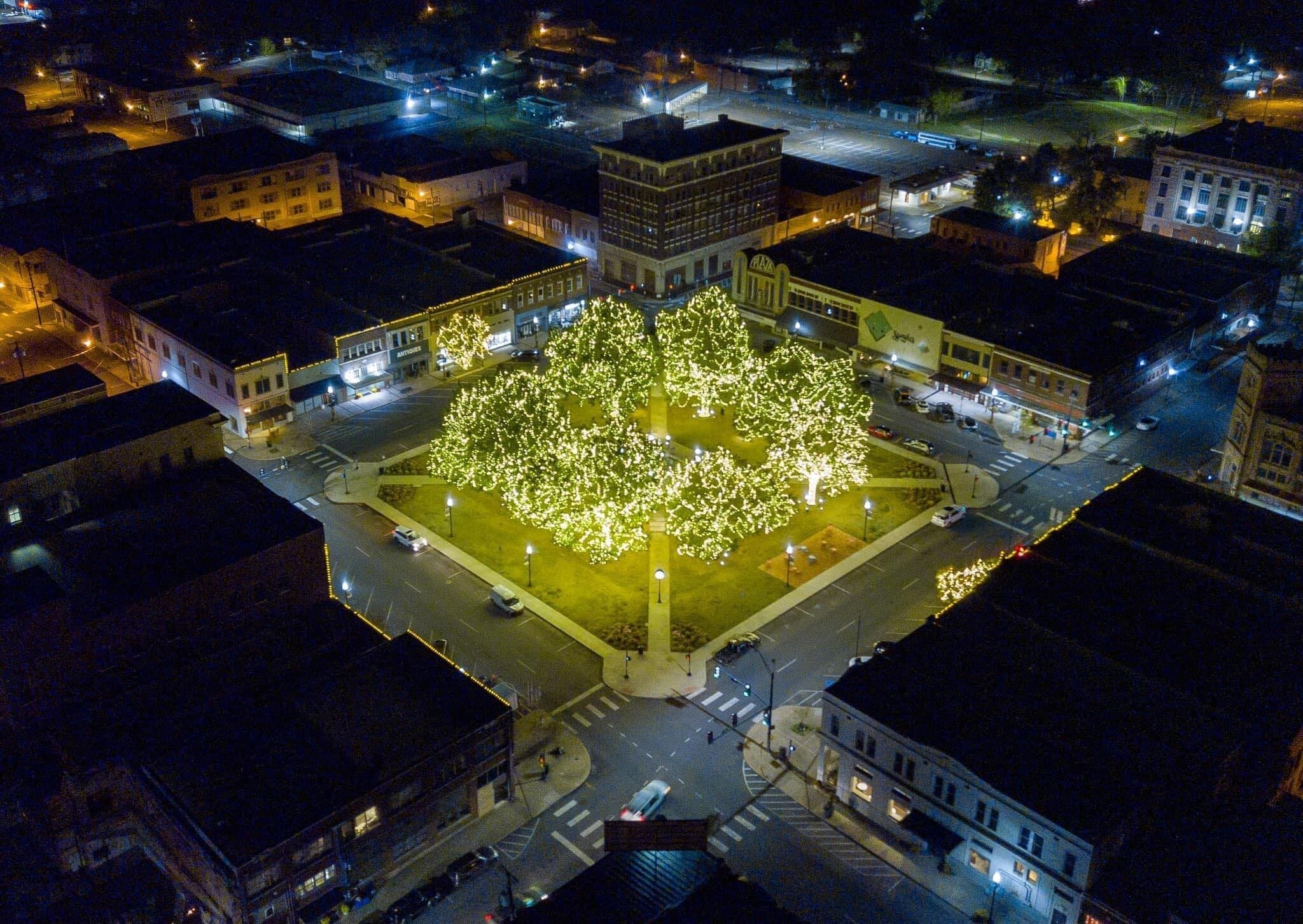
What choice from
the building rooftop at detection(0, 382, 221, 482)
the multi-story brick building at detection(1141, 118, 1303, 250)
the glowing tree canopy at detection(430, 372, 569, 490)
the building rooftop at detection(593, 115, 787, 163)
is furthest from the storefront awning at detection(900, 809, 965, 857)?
the multi-story brick building at detection(1141, 118, 1303, 250)

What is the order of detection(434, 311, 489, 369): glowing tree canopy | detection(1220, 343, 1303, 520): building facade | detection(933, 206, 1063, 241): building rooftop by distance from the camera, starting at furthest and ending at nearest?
detection(933, 206, 1063, 241): building rooftop, detection(434, 311, 489, 369): glowing tree canopy, detection(1220, 343, 1303, 520): building facade

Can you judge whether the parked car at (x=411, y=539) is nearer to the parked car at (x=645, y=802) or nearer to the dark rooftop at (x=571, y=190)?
the parked car at (x=645, y=802)

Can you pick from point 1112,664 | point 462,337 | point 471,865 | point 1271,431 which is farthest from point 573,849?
point 1271,431

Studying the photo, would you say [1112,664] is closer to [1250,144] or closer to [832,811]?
[832,811]

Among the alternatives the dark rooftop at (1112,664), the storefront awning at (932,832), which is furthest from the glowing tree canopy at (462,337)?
the storefront awning at (932,832)

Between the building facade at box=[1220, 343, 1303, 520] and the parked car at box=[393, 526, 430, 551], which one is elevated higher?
the building facade at box=[1220, 343, 1303, 520]

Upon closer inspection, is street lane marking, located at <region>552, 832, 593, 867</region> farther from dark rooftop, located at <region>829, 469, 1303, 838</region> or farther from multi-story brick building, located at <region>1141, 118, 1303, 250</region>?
multi-story brick building, located at <region>1141, 118, 1303, 250</region>
